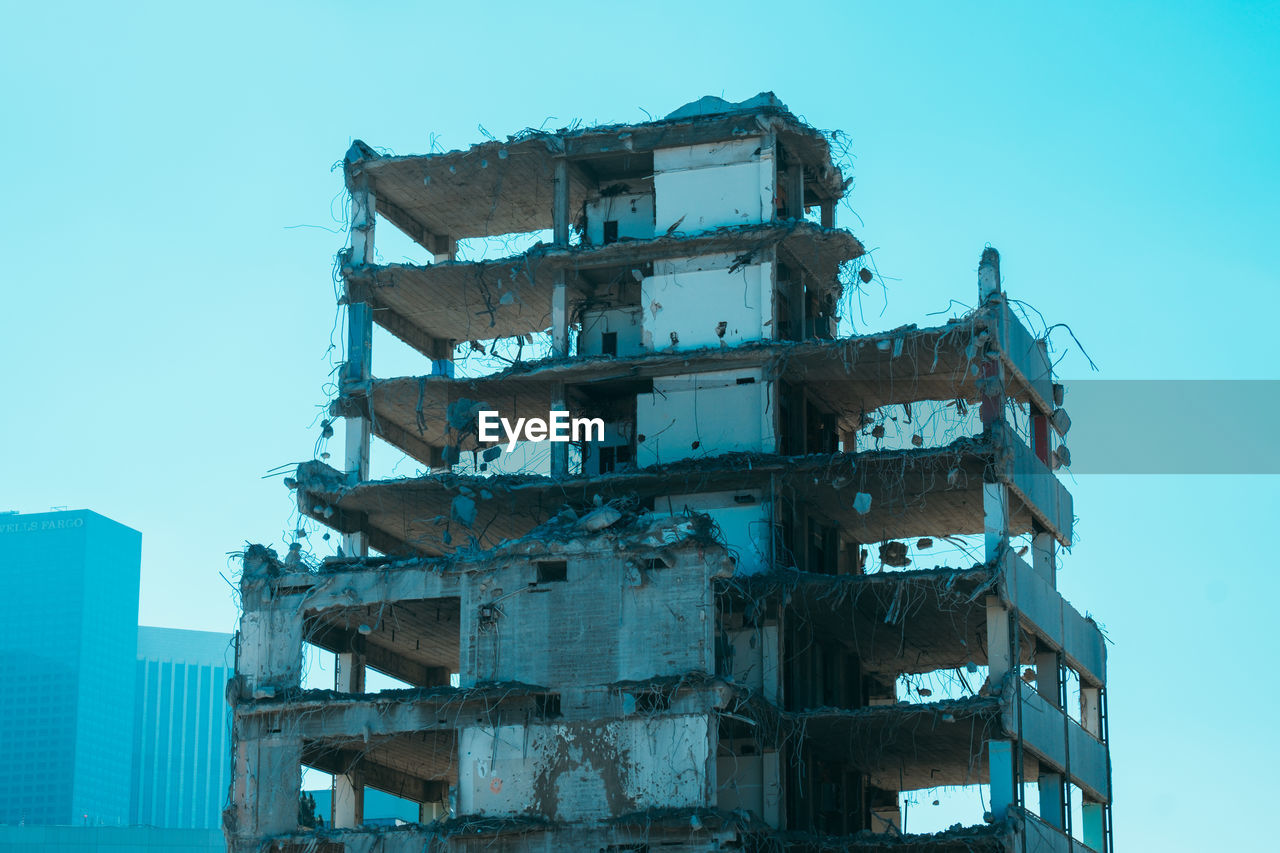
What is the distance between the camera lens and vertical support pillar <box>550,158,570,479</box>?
5491 centimetres

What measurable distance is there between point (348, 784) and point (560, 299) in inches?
559

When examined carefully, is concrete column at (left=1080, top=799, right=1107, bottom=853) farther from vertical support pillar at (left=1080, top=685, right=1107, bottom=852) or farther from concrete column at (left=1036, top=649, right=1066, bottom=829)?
concrete column at (left=1036, top=649, right=1066, bottom=829)

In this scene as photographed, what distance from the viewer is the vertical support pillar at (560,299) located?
54.9 metres

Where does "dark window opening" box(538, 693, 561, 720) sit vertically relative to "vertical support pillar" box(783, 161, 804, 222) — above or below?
below

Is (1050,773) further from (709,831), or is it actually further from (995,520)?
(709,831)

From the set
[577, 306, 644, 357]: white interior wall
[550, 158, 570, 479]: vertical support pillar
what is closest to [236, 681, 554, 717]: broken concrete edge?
[550, 158, 570, 479]: vertical support pillar

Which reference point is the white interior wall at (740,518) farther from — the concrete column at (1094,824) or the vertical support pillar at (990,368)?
the concrete column at (1094,824)

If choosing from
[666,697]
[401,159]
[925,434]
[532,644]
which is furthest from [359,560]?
[925,434]

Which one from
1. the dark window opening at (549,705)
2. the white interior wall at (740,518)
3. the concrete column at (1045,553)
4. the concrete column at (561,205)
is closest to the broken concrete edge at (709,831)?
the dark window opening at (549,705)

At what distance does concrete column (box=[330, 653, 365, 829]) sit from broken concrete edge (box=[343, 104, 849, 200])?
13.9 meters

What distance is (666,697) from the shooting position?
149 feet

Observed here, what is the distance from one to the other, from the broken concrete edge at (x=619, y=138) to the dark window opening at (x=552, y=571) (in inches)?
534

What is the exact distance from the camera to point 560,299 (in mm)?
55938

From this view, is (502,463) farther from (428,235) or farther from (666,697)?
(666,697)
